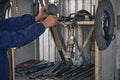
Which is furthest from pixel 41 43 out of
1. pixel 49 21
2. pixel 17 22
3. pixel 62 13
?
pixel 49 21

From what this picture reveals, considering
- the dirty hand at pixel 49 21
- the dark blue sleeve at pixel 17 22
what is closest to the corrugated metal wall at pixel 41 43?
the dark blue sleeve at pixel 17 22

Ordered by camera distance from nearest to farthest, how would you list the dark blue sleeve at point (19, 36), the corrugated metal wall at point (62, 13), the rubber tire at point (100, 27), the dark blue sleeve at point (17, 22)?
the dark blue sleeve at point (19, 36), the rubber tire at point (100, 27), the dark blue sleeve at point (17, 22), the corrugated metal wall at point (62, 13)

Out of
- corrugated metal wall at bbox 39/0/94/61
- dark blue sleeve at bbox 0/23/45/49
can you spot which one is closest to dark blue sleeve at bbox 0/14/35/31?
dark blue sleeve at bbox 0/23/45/49

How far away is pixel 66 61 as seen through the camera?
9.05 feet

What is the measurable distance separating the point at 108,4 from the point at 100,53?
455 mm

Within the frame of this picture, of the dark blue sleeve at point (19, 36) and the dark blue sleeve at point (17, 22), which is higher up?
the dark blue sleeve at point (17, 22)

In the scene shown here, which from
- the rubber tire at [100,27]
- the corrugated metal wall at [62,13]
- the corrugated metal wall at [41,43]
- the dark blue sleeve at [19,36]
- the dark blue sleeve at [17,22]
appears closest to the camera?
the dark blue sleeve at [19,36]

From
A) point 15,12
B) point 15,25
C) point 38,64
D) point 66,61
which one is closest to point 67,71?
point 66,61

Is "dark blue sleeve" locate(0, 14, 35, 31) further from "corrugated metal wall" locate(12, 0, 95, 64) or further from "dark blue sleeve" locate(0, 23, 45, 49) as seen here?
"corrugated metal wall" locate(12, 0, 95, 64)

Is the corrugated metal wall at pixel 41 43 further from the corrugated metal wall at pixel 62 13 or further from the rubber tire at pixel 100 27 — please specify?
the rubber tire at pixel 100 27

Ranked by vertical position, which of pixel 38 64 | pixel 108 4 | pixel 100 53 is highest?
pixel 108 4

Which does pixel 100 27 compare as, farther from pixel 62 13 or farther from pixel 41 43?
pixel 41 43

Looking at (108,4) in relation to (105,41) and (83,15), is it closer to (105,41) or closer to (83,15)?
(105,41)

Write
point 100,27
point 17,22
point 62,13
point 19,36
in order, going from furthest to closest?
point 62,13
point 17,22
point 100,27
point 19,36
